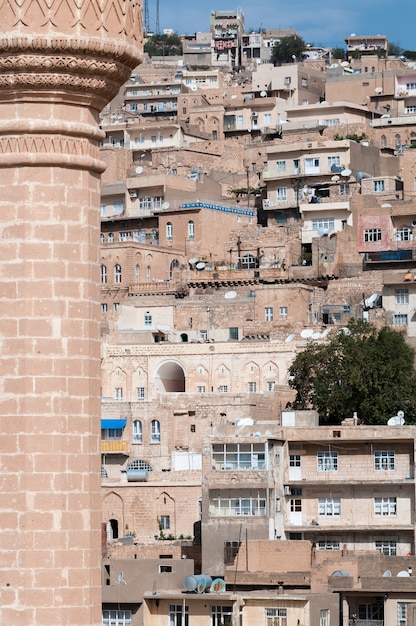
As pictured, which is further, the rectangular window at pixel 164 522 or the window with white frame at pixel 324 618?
the rectangular window at pixel 164 522

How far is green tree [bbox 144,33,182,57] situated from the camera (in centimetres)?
14438

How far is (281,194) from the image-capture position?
79.6 m

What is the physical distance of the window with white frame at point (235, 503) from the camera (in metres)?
52.1

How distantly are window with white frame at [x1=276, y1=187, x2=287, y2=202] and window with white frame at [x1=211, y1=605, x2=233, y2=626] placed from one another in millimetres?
35229

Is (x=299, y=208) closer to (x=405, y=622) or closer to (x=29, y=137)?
(x=405, y=622)

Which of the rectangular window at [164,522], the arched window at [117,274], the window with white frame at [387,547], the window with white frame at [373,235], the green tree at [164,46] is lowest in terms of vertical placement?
the window with white frame at [387,547]

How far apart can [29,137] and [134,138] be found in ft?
243

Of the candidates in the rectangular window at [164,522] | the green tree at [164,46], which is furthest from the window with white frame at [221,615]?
the green tree at [164,46]

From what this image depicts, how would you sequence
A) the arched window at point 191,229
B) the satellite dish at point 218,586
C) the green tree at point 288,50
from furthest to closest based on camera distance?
the green tree at point 288,50
the arched window at point 191,229
the satellite dish at point 218,586

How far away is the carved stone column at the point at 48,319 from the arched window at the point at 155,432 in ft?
139

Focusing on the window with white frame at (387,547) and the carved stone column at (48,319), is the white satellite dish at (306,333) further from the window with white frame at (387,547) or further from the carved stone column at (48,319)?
the carved stone column at (48,319)

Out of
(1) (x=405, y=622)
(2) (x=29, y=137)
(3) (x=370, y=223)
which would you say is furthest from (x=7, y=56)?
(3) (x=370, y=223)

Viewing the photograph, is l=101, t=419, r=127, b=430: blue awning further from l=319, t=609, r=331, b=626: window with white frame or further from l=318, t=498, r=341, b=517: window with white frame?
l=319, t=609, r=331, b=626: window with white frame

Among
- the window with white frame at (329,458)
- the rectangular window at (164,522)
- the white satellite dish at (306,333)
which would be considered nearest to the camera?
the window with white frame at (329,458)
